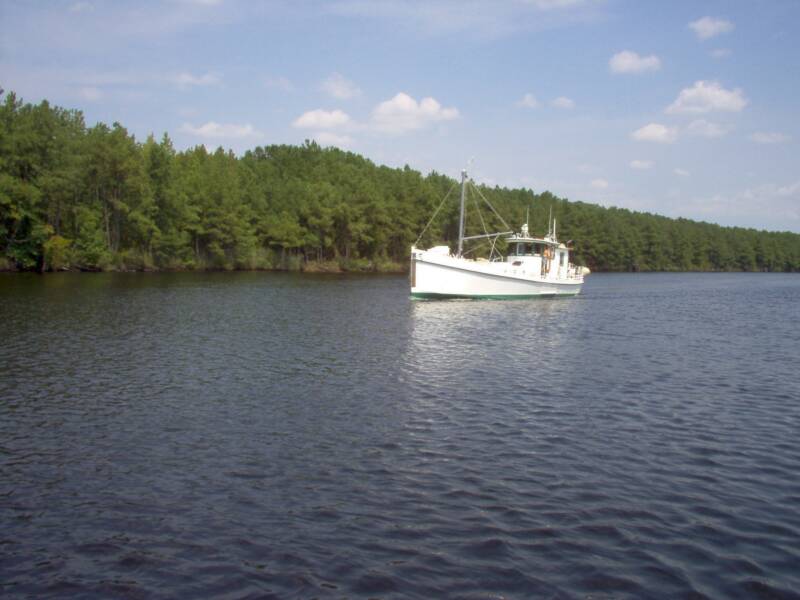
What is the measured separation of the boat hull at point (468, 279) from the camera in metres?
49.4

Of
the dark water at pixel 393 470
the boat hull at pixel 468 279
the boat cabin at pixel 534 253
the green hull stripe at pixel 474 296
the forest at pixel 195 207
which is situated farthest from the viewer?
the forest at pixel 195 207

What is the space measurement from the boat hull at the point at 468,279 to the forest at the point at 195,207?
23656mm

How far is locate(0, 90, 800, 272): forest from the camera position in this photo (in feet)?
233

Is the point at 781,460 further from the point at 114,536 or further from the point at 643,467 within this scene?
the point at 114,536

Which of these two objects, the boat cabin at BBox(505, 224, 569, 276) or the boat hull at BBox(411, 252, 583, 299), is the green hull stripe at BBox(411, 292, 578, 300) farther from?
the boat cabin at BBox(505, 224, 569, 276)

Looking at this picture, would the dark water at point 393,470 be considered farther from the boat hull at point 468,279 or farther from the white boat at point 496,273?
the white boat at point 496,273

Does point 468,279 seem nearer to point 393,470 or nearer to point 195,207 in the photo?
point 393,470

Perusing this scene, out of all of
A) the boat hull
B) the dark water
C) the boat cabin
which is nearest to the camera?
the dark water

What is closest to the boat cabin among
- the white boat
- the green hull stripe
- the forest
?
the white boat

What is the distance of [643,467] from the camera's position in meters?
13.0

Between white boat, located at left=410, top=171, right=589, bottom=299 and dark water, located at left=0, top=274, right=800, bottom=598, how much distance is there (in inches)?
876

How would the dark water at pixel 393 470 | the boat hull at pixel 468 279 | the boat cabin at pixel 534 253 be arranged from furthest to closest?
1. the boat cabin at pixel 534 253
2. the boat hull at pixel 468 279
3. the dark water at pixel 393 470

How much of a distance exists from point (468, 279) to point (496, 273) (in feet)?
9.51

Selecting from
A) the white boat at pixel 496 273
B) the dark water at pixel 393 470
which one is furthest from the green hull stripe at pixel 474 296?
the dark water at pixel 393 470
